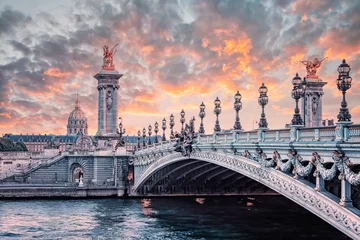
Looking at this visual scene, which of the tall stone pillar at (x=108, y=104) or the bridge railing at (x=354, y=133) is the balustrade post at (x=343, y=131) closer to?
the bridge railing at (x=354, y=133)

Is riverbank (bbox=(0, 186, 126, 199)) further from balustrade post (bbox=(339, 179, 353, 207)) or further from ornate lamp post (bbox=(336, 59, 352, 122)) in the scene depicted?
ornate lamp post (bbox=(336, 59, 352, 122))

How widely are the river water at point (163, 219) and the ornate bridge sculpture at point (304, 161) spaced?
631 centimetres

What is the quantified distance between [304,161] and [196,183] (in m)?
42.0

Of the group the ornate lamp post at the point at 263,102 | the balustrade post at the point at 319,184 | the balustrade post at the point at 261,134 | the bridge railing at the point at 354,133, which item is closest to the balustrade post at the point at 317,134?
the balustrade post at the point at 319,184

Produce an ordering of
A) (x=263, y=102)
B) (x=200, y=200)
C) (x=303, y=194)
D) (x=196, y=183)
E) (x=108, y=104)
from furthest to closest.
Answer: (x=108, y=104) < (x=196, y=183) < (x=200, y=200) < (x=263, y=102) < (x=303, y=194)

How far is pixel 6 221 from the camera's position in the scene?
5188 centimetres

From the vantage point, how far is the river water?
146 ft

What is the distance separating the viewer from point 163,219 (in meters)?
53.3

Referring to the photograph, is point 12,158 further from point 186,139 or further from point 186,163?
point 186,139

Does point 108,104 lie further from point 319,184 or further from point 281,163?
point 319,184

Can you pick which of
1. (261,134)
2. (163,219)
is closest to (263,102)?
(261,134)

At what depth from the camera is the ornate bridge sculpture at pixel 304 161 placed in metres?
23.0

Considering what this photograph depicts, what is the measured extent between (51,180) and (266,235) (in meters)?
45.1

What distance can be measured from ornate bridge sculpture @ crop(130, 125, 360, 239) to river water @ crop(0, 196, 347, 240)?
20.7ft
